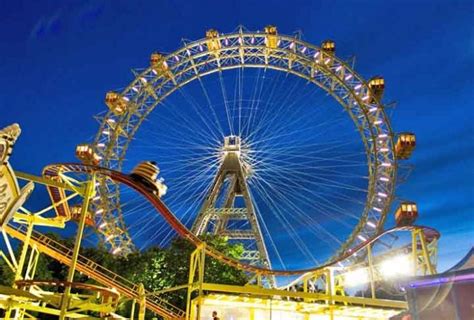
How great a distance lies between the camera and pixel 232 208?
3150cm

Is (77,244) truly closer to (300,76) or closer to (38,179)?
(38,179)

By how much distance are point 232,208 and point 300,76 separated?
33.8 feet

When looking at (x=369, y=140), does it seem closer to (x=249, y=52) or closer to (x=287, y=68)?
(x=287, y=68)

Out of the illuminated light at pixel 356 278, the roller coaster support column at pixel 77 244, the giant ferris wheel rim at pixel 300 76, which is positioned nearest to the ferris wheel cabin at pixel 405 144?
the giant ferris wheel rim at pixel 300 76

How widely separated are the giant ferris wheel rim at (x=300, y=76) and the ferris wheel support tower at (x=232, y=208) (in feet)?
17.7

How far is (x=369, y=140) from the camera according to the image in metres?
26.9

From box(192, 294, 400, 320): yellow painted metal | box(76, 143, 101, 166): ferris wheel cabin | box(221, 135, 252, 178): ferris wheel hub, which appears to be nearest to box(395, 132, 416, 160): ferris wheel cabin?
box(221, 135, 252, 178): ferris wheel hub

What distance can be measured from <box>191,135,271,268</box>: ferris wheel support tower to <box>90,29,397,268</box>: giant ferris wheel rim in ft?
17.7

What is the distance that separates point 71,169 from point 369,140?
1867 centimetres

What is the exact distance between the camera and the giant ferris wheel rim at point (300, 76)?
25.9m

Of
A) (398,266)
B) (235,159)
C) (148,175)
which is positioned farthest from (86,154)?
(398,266)

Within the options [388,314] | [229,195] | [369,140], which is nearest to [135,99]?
[229,195]

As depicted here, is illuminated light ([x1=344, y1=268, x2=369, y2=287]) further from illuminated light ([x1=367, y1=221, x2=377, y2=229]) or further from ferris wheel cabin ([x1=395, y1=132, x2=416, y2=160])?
ferris wheel cabin ([x1=395, y1=132, x2=416, y2=160])

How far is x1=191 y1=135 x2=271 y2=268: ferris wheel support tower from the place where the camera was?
30.1 metres
